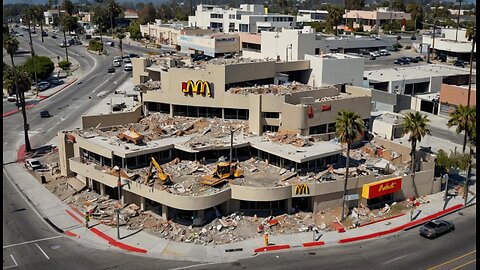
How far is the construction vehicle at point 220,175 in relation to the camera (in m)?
49.8

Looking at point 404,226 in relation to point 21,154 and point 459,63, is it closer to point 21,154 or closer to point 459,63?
point 21,154

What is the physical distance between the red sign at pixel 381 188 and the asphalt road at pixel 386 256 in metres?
5.46

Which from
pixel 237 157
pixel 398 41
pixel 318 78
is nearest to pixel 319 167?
pixel 237 157

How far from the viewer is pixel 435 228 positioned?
152 feet

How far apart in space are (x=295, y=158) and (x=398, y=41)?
13993cm

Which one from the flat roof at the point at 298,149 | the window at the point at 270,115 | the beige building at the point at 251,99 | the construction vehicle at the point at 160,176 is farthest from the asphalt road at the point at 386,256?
the window at the point at 270,115

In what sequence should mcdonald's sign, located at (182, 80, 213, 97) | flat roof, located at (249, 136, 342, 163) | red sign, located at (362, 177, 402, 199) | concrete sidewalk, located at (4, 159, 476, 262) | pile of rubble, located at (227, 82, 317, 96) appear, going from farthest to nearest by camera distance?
pile of rubble, located at (227, 82, 317, 96), mcdonald's sign, located at (182, 80, 213, 97), flat roof, located at (249, 136, 342, 163), red sign, located at (362, 177, 402, 199), concrete sidewalk, located at (4, 159, 476, 262)

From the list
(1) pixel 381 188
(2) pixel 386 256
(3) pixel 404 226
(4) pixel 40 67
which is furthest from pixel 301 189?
(4) pixel 40 67

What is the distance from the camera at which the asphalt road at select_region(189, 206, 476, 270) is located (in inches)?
1623

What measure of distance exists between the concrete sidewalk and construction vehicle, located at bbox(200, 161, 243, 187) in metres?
6.95

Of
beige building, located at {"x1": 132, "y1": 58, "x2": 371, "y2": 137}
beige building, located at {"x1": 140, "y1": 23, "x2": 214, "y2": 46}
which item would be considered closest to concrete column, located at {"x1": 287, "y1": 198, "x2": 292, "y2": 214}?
beige building, located at {"x1": 132, "y1": 58, "x2": 371, "y2": 137}

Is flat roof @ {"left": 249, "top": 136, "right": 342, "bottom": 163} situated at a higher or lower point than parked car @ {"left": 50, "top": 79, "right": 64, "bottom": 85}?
higher

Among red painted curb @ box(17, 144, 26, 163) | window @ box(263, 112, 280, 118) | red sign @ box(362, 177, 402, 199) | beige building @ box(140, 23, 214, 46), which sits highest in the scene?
beige building @ box(140, 23, 214, 46)

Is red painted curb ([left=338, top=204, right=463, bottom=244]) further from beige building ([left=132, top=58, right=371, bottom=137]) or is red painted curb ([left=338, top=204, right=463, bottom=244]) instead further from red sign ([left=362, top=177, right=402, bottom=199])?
beige building ([left=132, top=58, right=371, bottom=137])
